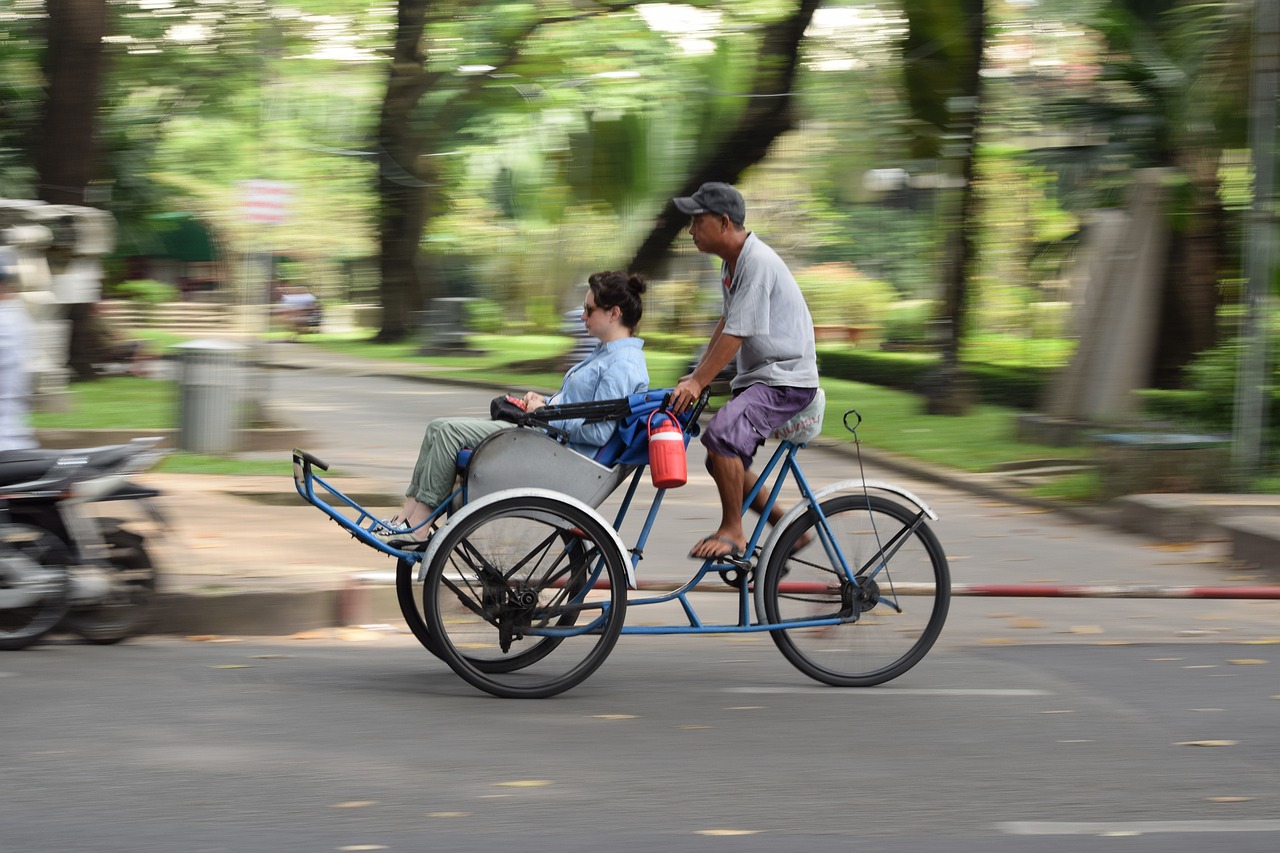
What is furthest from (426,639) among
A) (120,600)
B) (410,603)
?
(120,600)

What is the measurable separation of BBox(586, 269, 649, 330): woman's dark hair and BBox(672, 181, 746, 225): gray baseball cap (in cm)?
33

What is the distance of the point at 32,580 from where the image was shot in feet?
21.4

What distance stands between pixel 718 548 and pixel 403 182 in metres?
28.0

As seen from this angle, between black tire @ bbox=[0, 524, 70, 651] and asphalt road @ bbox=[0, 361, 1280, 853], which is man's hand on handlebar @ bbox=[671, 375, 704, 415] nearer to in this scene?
asphalt road @ bbox=[0, 361, 1280, 853]

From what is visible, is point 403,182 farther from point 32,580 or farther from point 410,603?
point 410,603

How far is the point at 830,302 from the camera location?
39688 mm

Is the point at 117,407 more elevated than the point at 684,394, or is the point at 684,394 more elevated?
the point at 684,394

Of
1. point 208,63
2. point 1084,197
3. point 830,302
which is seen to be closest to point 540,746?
point 1084,197

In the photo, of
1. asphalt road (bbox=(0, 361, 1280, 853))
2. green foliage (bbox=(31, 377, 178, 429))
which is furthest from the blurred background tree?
asphalt road (bbox=(0, 361, 1280, 853))

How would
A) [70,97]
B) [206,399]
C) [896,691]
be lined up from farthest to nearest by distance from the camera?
1. [70,97]
2. [206,399]
3. [896,691]

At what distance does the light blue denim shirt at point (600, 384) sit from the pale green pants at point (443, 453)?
27cm

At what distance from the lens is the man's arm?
5.85 metres

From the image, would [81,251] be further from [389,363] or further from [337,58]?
[337,58]

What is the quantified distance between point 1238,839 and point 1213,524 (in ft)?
21.6
